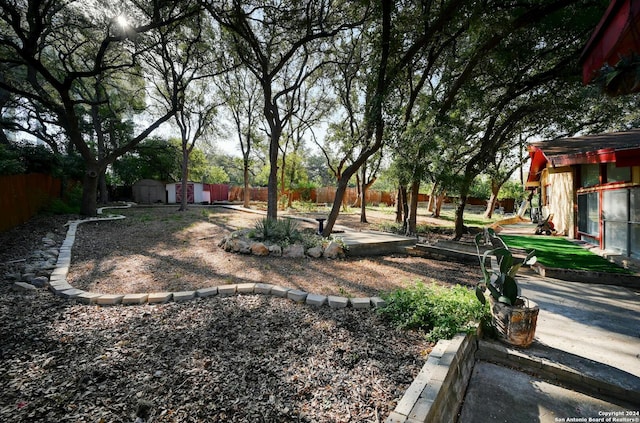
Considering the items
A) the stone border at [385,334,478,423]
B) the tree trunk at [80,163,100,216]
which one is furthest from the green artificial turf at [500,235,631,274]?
the tree trunk at [80,163,100,216]

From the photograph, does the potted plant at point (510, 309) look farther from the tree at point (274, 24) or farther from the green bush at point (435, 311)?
the tree at point (274, 24)

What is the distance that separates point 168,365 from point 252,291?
1440mm

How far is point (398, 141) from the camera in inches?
244

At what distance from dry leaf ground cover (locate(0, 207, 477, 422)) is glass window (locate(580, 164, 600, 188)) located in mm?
6663

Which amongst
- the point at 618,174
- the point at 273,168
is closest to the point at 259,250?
the point at 273,168

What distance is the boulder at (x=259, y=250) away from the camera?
5215mm

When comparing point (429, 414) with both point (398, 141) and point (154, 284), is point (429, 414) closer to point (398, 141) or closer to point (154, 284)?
point (154, 284)

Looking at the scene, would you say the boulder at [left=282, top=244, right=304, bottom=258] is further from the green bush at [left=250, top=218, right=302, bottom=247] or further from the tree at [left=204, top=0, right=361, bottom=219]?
the tree at [left=204, top=0, right=361, bottom=219]

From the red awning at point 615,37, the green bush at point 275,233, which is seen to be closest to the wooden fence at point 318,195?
the green bush at point 275,233

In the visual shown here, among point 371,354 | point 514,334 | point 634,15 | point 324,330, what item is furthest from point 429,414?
point 634,15

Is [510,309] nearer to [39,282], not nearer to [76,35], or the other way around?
[39,282]

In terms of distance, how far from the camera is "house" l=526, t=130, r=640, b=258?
4.86 meters

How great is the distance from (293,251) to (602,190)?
275 inches

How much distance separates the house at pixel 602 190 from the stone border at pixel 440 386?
4939 mm
